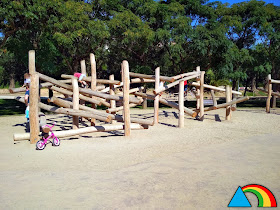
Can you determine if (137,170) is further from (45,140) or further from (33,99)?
(33,99)

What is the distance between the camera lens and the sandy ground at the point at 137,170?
181 inches

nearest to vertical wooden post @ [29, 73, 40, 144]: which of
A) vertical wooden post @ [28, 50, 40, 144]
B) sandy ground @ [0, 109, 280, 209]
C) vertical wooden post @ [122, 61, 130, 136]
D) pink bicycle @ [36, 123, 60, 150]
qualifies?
vertical wooden post @ [28, 50, 40, 144]

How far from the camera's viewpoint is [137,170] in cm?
613

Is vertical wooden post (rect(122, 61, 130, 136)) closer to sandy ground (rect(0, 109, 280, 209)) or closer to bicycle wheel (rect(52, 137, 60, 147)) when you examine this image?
sandy ground (rect(0, 109, 280, 209))

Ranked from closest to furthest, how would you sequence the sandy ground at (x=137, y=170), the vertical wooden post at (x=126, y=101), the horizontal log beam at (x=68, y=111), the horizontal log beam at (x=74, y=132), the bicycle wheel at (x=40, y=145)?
the sandy ground at (x=137, y=170), the bicycle wheel at (x=40, y=145), the horizontal log beam at (x=74, y=132), the horizontal log beam at (x=68, y=111), the vertical wooden post at (x=126, y=101)

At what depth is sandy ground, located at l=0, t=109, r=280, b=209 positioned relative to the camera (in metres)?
4.60

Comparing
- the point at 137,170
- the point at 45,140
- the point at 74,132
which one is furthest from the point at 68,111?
the point at 137,170

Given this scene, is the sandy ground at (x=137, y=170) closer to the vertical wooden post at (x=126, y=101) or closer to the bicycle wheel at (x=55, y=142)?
the bicycle wheel at (x=55, y=142)

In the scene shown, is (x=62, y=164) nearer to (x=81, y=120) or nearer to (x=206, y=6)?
(x=81, y=120)

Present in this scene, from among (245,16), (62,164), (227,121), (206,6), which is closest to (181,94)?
(227,121)

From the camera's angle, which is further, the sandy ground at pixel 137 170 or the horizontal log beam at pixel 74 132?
the horizontal log beam at pixel 74 132

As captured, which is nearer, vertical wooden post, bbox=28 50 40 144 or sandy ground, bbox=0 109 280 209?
sandy ground, bbox=0 109 280 209

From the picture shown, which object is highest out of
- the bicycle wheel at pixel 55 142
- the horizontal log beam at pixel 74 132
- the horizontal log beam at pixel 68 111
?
the horizontal log beam at pixel 68 111

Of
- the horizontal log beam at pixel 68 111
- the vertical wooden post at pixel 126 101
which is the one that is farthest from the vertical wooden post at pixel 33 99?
the vertical wooden post at pixel 126 101
